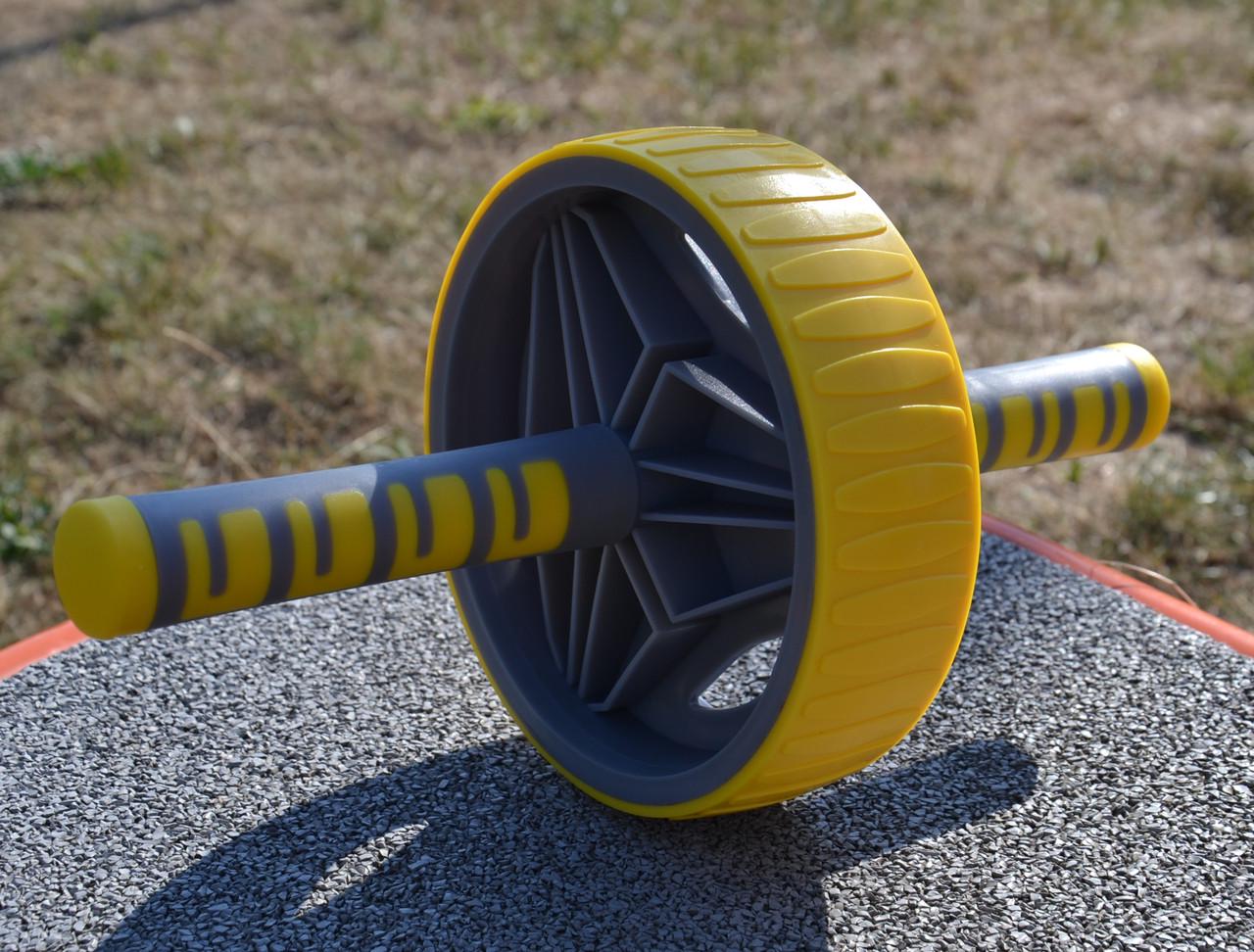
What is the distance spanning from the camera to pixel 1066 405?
240cm

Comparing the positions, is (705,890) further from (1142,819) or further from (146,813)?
(146,813)

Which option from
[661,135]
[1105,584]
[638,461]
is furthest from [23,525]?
[1105,584]

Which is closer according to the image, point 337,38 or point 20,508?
point 20,508

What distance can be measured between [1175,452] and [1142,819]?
1.80 meters

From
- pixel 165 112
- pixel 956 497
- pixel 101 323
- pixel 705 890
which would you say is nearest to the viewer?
pixel 956 497

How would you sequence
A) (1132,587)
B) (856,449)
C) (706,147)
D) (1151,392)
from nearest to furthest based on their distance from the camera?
1. (856,449)
2. (706,147)
3. (1151,392)
4. (1132,587)

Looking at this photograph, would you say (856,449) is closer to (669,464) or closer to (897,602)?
(897,602)

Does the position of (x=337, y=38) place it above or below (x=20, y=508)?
above

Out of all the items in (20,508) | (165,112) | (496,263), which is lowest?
(20,508)

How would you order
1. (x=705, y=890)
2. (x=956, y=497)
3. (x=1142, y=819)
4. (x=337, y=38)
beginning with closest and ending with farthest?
(x=956, y=497), (x=705, y=890), (x=1142, y=819), (x=337, y=38)

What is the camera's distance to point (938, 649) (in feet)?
6.30

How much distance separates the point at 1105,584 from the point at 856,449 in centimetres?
139

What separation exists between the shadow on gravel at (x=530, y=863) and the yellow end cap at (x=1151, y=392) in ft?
2.05

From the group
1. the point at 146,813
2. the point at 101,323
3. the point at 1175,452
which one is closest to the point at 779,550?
the point at 146,813
